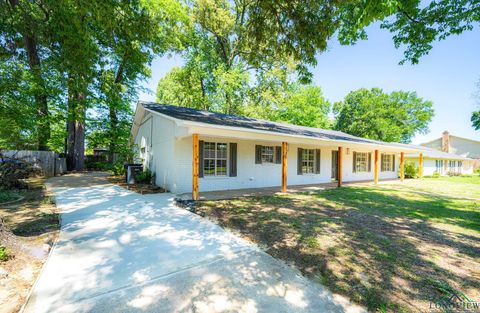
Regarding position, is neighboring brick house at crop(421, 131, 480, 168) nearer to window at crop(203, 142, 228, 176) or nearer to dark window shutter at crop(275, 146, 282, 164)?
dark window shutter at crop(275, 146, 282, 164)

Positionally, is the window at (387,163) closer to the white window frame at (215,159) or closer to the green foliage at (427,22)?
the green foliage at (427,22)

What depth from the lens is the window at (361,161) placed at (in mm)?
14402

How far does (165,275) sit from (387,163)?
1913 cm

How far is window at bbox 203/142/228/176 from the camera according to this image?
8.73 meters

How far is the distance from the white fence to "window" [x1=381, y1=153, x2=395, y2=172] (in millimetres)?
24170

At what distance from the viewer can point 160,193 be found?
27.1 ft

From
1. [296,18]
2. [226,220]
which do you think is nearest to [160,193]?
[226,220]

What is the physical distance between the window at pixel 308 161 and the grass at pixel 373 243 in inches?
189

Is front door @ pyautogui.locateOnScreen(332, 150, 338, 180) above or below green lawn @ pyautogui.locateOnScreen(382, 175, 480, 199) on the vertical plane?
above

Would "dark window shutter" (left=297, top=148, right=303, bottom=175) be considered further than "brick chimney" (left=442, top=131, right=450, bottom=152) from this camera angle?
No

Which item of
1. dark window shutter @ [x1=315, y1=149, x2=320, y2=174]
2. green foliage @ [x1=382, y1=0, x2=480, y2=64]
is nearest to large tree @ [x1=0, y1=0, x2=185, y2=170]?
green foliage @ [x1=382, y1=0, x2=480, y2=64]

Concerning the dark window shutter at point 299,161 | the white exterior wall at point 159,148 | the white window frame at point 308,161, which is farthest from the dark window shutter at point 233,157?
the white window frame at point 308,161

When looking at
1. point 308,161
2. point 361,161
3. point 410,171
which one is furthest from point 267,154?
point 410,171

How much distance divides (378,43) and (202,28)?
645 inches
